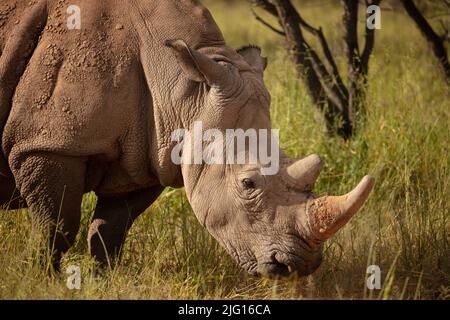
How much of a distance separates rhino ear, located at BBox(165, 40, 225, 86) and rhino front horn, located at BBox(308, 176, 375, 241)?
0.90 m

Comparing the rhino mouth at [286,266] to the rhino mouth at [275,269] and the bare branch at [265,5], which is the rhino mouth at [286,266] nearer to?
the rhino mouth at [275,269]

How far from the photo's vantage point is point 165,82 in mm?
5625

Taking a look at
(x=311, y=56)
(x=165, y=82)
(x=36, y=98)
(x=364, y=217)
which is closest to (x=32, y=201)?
(x=36, y=98)

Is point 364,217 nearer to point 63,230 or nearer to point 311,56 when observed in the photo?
point 311,56

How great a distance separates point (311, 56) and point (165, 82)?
2.85 metres

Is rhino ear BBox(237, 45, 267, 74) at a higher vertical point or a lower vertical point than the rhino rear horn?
higher

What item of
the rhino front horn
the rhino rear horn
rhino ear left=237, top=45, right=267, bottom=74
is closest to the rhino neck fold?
rhino ear left=237, top=45, right=267, bottom=74

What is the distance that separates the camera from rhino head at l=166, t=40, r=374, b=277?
17.7ft

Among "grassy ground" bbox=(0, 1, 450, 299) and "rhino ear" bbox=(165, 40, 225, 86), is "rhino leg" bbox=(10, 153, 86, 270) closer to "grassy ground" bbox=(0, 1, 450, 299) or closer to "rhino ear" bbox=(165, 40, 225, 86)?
"grassy ground" bbox=(0, 1, 450, 299)

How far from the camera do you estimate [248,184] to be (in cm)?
547

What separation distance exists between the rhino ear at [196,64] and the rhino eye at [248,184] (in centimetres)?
57

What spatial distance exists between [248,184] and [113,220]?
3.64ft

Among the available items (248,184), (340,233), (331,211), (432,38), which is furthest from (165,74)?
(432,38)

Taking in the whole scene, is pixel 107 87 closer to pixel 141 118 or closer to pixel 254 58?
pixel 141 118
